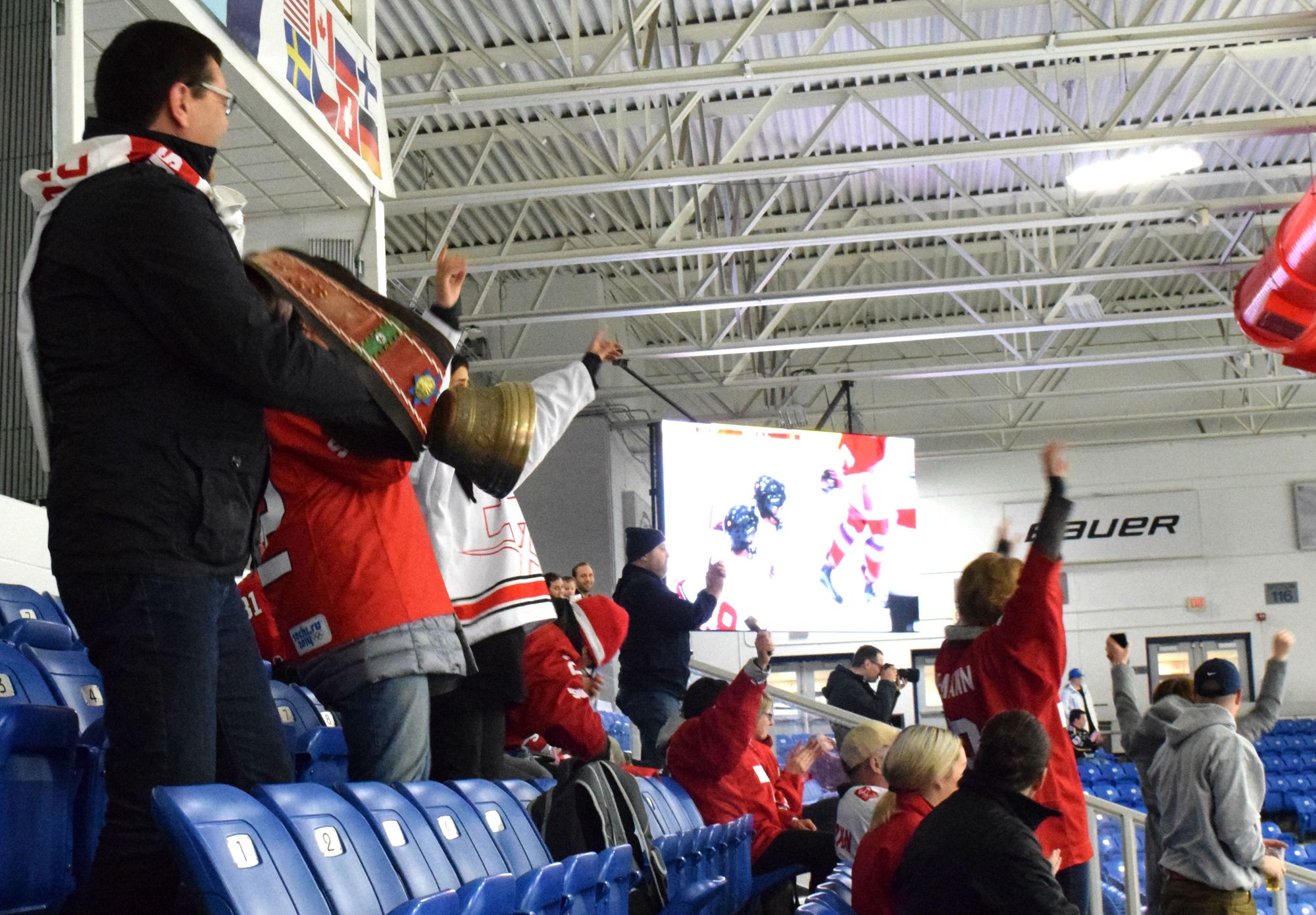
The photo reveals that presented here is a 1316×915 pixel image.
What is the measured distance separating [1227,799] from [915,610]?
5.62 metres

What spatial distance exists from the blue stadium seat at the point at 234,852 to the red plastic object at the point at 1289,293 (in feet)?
14.3

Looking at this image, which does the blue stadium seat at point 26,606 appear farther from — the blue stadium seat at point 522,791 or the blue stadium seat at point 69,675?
the blue stadium seat at point 522,791

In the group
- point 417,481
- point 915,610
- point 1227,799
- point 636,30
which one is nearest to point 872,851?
point 417,481

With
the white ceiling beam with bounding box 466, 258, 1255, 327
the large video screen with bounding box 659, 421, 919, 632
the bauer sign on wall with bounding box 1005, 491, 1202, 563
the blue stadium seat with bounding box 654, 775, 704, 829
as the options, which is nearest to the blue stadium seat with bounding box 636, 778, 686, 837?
the blue stadium seat with bounding box 654, 775, 704, 829

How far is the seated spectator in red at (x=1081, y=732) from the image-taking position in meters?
13.1

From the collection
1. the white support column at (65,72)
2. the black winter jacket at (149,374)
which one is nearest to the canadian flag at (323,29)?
the white support column at (65,72)

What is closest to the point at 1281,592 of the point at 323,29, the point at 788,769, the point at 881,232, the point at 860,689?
Answer: the point at 881,232

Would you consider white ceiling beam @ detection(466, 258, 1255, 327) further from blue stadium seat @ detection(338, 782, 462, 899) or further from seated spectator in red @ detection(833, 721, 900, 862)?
blue stadium seat @ detection(338, 782, 462, 899)

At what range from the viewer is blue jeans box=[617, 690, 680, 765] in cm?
485

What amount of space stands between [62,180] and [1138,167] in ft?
25.8

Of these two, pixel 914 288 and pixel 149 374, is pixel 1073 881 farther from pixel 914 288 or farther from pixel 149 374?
pixel 914 288

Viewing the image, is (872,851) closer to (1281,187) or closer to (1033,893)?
(1033,893)

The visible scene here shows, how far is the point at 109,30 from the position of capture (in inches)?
189

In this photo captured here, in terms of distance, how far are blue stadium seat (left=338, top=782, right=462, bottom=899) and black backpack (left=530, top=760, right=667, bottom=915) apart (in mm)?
574
